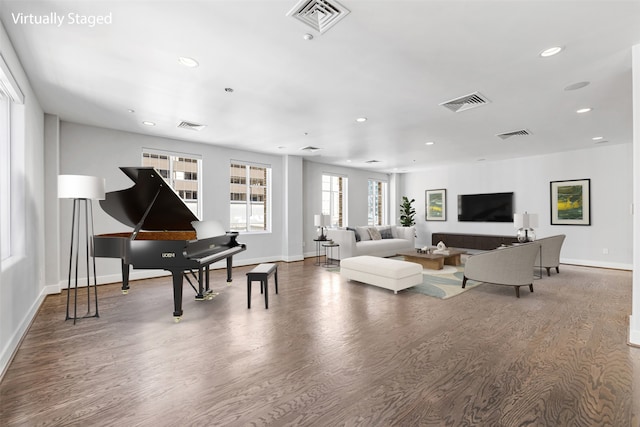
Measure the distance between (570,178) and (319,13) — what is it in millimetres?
7649

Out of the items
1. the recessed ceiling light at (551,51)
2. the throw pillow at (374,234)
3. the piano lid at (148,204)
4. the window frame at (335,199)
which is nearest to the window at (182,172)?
the piano lid at (148,204)

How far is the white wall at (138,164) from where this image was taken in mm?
4797

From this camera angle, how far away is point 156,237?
3701 millimetres

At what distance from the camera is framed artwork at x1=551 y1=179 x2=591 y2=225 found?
6.70 metres

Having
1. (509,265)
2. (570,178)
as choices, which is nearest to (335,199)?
(509,265)

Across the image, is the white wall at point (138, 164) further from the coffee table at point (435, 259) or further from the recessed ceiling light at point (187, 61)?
the recessed ceiling light at point (187, 61)

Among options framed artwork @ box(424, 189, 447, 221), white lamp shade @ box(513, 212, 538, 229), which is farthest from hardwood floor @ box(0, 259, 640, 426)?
framed artwork @ box(424, 189, 447, 221)

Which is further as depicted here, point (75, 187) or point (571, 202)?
point (571, 202)

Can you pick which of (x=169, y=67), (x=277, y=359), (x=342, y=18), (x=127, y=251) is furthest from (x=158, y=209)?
(x=342, y=18)

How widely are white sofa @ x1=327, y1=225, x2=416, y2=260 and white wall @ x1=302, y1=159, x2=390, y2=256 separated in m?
0.91

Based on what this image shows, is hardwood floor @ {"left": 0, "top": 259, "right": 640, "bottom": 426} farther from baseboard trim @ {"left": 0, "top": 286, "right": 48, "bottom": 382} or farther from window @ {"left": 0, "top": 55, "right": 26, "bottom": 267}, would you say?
window @ {"left": 0, "top": 55, "right": 26, "bottom": 267}

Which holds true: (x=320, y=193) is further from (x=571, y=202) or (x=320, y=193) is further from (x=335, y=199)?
(x=571, y=202)

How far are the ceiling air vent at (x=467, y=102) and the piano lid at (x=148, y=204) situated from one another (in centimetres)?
370

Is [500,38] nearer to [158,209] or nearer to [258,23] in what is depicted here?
[258,23]
